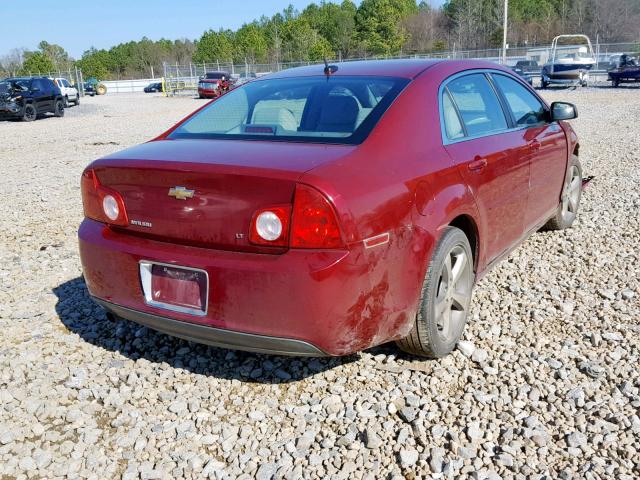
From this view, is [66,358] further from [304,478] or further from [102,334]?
[304,478]

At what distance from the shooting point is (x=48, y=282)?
15.3 ft

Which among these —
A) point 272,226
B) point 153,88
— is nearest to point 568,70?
point 272,226

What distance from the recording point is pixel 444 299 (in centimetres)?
323

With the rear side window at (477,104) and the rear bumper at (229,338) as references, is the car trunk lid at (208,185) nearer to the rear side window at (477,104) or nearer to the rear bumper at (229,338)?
the rear bumper at (229,338)

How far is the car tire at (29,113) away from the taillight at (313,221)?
75.2 ft

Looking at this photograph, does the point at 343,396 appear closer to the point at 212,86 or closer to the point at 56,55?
the point at 212,86

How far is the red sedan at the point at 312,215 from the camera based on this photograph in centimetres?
251

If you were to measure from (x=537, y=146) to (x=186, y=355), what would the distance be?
284cm

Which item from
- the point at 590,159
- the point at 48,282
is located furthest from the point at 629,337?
the point at 590,159

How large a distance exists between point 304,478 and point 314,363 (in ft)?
3.05

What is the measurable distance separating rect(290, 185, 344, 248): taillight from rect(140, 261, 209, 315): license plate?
497 millimetres

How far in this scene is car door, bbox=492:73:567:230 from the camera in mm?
4234

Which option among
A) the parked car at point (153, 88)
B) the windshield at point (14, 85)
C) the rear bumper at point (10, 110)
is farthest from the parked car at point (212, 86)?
the parked car at point (153, 88)

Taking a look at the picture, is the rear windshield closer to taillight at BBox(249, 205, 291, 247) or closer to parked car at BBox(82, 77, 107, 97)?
taillight at BBox(249, 205, 291, 247)
